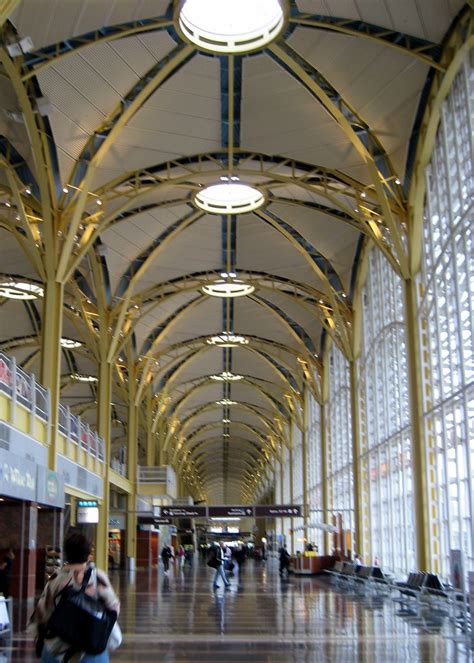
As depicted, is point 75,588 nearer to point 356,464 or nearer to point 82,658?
point 82,658

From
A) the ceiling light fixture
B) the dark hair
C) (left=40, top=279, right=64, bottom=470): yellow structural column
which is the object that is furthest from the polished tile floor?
the ceiling light fixture

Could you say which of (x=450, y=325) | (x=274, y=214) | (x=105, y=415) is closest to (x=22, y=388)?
(x=450, y=325)

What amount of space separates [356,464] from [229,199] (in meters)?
15.8

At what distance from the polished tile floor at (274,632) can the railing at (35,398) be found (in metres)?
6.76

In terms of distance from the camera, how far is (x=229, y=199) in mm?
38875

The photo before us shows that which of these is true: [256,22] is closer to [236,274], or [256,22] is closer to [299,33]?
[299,33]

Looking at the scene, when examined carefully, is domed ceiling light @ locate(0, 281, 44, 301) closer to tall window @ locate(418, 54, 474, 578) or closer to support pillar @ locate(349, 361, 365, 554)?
support pillar @ locate(349, 361, 365, 554)

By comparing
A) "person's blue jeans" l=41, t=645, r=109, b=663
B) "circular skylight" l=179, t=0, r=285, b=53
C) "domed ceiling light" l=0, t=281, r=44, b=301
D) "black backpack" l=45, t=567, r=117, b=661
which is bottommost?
"person's blue jeans" l=41, t=645, r=109, b=663

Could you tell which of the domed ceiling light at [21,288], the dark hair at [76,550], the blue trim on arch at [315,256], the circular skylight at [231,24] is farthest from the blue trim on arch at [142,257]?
the dark hair at [76,550]

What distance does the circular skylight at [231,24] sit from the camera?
83.9 feet

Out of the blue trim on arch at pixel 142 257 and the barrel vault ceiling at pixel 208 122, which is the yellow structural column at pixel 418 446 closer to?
the barrel vault ceiling at pixel 208 122

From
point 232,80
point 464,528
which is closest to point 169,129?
point 232,80

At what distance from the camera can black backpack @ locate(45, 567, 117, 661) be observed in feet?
20.2

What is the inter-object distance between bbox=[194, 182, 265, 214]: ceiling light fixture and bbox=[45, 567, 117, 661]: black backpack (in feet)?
107
